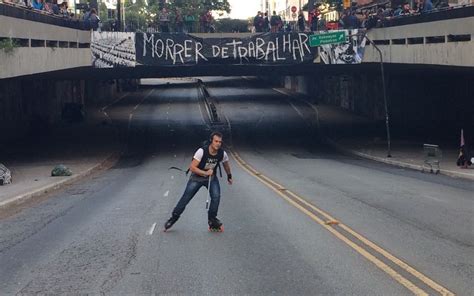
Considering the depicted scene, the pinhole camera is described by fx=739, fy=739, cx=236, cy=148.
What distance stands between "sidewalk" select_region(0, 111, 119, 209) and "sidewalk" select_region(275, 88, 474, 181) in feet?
46.9

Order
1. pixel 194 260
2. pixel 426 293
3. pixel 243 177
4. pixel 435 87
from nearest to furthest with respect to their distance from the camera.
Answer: pixel 426 293, pixel 194 260, pixel 243 177, pixel 435 87

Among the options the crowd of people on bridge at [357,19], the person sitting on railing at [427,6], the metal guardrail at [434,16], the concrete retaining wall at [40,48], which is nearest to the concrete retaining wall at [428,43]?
the metal guardrail at [434,16]

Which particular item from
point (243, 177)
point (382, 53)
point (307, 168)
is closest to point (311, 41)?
point (382, 53)

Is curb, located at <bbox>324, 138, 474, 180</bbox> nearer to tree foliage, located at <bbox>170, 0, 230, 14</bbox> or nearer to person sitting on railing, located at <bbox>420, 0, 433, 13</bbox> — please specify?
person sitting on railing, located at <bbox>420, 0, 433, 13</bbox>

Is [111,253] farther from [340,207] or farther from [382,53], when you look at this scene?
[382,53]

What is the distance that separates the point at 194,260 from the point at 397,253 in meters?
3.35

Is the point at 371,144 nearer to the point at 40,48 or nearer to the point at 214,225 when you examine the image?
the point at 40,48

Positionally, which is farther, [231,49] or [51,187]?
[231,49]

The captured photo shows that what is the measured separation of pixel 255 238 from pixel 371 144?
33328 mm

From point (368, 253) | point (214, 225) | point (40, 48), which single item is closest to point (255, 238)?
point (214, 225)

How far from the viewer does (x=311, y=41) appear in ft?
137

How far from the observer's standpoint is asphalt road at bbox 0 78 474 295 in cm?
1034

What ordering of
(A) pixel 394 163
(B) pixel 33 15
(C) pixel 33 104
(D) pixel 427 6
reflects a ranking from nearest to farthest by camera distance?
(B) pixel 33 15 → (D) pixel 427 6 → (A) pixel 394 163 → (C) pixel 33 104

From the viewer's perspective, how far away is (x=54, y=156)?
Result: 133 ft
